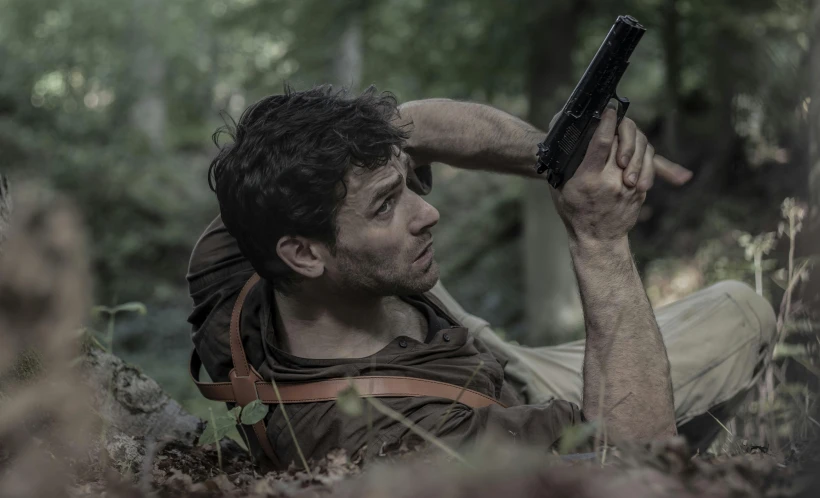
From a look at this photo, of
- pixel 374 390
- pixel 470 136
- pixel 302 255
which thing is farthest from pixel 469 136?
pixel 374 390

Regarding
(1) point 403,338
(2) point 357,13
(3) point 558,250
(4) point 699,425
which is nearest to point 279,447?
(1) point 403,338

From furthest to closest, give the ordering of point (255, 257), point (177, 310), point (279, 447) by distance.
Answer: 1. point (177, 310)
2. point (255, 257)
3. point (279, 447)

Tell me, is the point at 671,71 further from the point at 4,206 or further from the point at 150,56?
the point at 150,56

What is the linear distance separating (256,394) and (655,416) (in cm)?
117

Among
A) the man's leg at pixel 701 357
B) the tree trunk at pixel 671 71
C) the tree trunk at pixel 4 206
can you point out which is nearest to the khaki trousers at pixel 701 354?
the man's leg at pixel 701 357

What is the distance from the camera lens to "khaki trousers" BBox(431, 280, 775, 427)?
3275 mm

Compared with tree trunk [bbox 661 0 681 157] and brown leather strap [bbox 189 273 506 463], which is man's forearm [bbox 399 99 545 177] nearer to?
brown leather strap [bbox 189 273 506 463]

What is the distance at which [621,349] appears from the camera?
238 centimetres

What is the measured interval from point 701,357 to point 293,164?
1858 mm

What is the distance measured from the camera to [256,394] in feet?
8.22

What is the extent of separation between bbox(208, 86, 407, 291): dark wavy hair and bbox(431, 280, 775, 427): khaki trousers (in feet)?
2.90

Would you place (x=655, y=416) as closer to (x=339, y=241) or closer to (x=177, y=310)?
(x=339, y=241)

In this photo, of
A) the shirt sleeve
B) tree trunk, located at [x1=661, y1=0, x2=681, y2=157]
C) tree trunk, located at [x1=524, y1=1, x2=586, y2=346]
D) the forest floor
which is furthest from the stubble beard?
tree trunk, located at [x1=661, y1=0, x2=681, y2=157]

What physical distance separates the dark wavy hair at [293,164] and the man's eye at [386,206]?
0.12 meters
